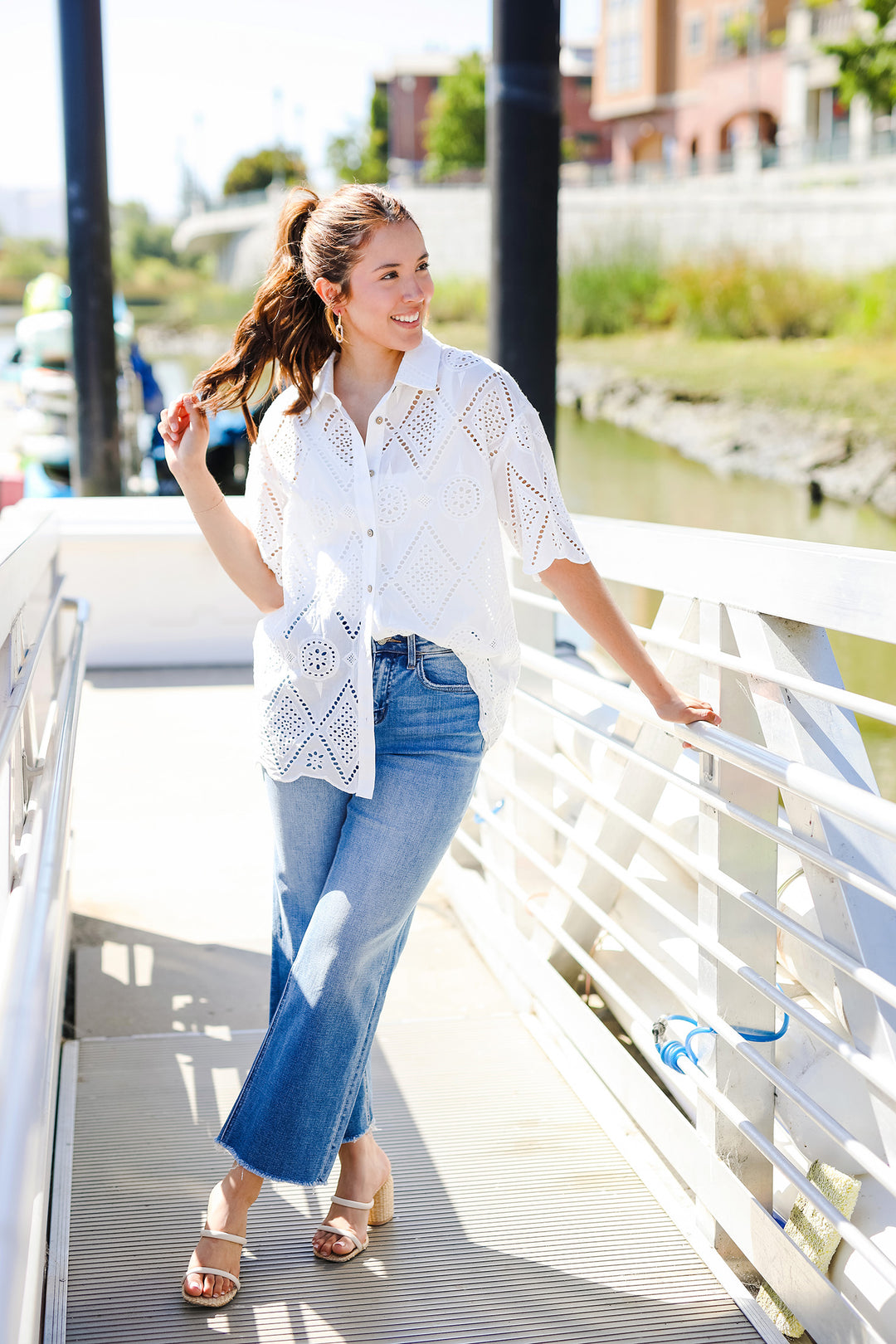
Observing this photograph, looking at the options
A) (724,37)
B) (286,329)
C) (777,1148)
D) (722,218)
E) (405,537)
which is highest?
(724,37)

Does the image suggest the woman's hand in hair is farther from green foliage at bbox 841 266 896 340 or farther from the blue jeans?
green foliage at bbox 841 266 896 340

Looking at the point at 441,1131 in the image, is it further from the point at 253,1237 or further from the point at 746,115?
the point at 746,115

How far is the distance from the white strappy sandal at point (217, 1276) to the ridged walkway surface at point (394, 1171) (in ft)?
0.06

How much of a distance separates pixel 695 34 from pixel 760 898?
199ft

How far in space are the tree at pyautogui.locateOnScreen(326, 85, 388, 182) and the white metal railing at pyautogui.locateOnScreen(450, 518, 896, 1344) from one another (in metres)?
72.5

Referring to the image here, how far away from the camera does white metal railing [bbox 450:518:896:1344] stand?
5.35 ft

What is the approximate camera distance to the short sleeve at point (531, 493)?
183 cm

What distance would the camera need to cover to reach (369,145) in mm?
74625

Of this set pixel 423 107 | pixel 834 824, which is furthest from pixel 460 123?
pixel 834 824

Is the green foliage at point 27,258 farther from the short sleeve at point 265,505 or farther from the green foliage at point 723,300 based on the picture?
the short sleeve at point 265,505

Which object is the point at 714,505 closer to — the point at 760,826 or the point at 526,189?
the point at 526,189

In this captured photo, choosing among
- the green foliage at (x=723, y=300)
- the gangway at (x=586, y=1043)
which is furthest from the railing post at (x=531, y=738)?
the green foliage at (x=723, y=300)

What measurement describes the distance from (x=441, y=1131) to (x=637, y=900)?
2.27 ft

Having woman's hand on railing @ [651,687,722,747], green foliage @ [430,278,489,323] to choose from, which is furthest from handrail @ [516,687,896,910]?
green foliage @ [430,278,489,323]
